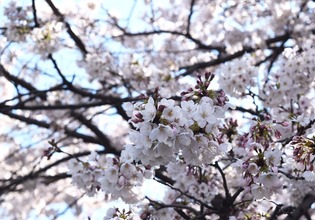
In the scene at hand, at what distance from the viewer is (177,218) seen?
12.2 feet

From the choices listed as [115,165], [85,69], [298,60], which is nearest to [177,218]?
[115,165]

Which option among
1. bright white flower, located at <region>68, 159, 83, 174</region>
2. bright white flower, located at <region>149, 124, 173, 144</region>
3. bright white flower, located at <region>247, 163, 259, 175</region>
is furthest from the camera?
bright white flower, located at <region>68, 159, 83, 174</region>

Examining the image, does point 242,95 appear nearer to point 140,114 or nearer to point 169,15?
point 140,114

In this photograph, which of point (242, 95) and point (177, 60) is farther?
point (177, 60)

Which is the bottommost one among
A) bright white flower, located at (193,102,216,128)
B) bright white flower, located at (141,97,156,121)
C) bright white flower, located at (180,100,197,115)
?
bright white flower, located at (141,97,156,121)

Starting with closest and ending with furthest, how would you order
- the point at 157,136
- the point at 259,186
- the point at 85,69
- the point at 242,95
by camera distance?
the point at 157,136 → the point at 259,186 → the point at 242,95 → the point at 85,69

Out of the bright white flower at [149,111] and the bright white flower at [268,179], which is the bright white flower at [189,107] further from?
the bright white flower at [268,179]

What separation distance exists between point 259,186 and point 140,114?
0.88 m

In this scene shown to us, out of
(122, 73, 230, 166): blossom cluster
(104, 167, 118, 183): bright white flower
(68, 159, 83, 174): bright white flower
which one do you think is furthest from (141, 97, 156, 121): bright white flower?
(68, 159, 83, 174): bright white flower

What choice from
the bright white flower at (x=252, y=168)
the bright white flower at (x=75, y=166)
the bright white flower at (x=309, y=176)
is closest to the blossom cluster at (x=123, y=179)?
the bright white flower at (x=75, y=166)

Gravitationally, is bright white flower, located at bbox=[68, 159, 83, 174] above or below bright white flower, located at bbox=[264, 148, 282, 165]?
above

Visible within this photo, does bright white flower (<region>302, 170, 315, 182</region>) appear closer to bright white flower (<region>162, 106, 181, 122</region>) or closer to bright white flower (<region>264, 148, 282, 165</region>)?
bright white flower (<region>264, 148, 282, 165</region>)

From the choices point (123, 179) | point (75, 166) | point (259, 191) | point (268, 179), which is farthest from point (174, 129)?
point (75, 166)

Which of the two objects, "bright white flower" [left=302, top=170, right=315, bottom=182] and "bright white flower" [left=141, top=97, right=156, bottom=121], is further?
"bright white flower" [left=302, top=170, right=315, bottom=182]
